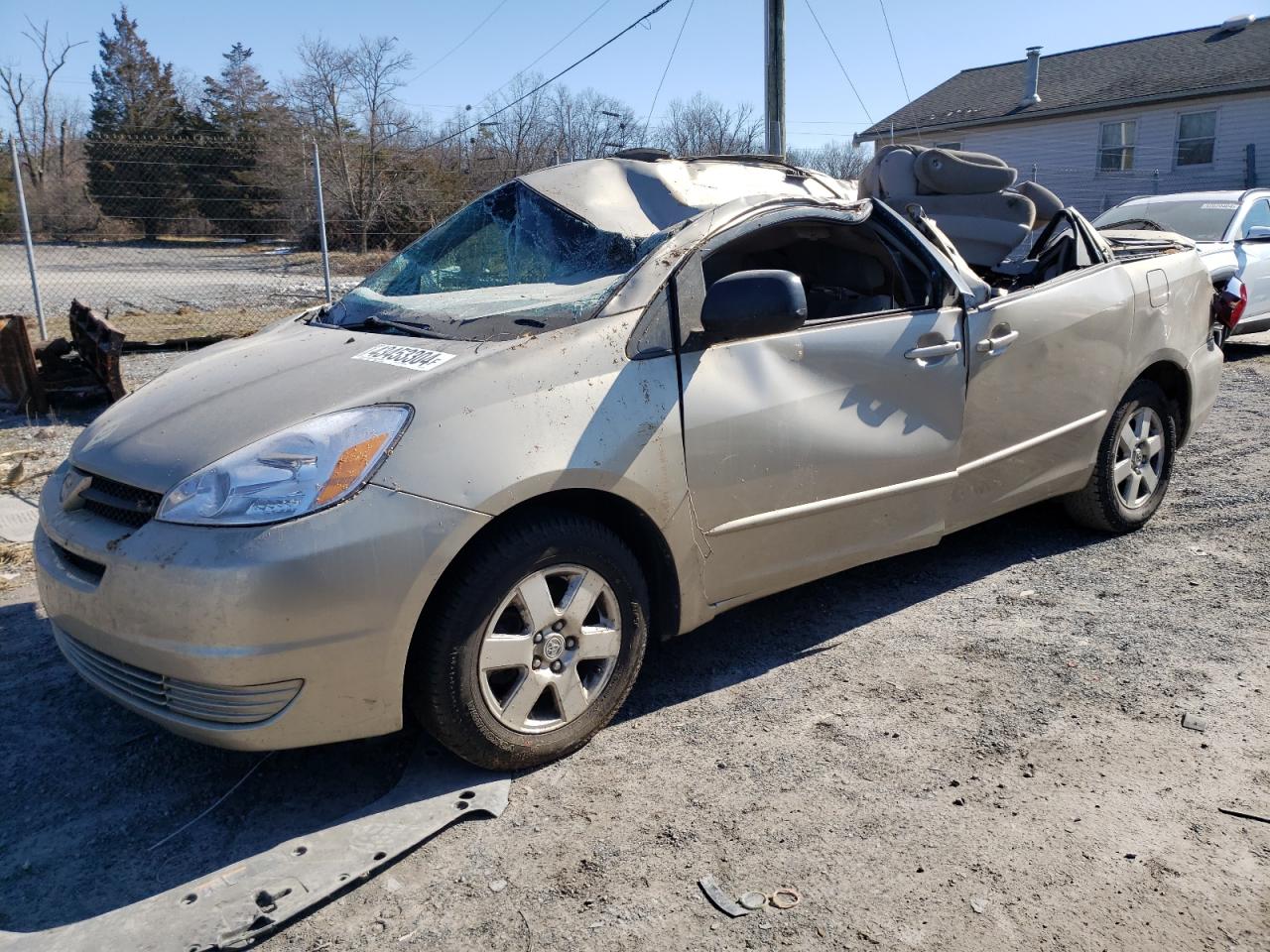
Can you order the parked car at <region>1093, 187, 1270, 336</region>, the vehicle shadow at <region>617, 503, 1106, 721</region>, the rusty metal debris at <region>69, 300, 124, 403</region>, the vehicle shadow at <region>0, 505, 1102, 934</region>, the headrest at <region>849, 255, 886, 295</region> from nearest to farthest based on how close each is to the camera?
1. the vehicle shadow at <region>0, 505, 1102, 934</region>
2. the vehicle shadow at <region>617, 503, 1106, 721</region>
3. the headrest at <region>849, 255, 886, 295</region>
4. the rusty metal debris at <region>69, 300, 124, 403</region>
5. the parked car at <region>1093, 187, 1270, 336</region>

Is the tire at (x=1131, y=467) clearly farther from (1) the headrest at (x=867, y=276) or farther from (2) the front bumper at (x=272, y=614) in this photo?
(2) the front bumper at (x=272, y=614)

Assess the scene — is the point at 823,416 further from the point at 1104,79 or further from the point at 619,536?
the point at 1104,79

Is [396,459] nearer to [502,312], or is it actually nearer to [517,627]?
[517,627]

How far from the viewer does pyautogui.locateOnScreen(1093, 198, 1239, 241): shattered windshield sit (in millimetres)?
10039

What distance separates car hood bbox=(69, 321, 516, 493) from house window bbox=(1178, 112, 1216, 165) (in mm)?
26959

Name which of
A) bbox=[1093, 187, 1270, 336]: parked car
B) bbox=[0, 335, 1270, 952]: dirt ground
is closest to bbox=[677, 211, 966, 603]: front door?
bbox=[0, 335, 1270, 952]: dirt ground

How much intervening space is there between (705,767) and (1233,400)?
7.09 meters

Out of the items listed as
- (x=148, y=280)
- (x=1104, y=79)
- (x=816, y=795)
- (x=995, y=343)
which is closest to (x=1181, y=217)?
(x=995, y=343)

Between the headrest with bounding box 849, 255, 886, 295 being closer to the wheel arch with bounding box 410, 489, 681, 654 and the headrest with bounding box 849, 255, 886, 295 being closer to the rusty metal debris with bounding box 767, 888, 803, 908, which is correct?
the wheel arch with bounding box 410, 489, 681, 654

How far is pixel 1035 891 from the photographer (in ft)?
7.71

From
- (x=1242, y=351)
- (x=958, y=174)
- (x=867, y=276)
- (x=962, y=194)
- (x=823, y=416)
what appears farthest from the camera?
(x=1242, y=351)

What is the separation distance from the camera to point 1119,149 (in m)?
25.8

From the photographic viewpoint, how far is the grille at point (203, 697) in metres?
2.46

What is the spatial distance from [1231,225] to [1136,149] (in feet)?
59.4
